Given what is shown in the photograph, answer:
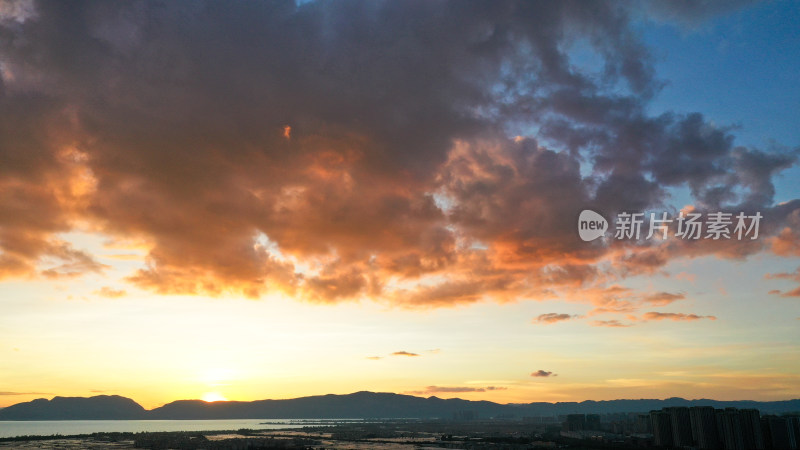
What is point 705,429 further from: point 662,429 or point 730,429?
point 662,429

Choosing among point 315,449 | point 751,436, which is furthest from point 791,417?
point 315,449

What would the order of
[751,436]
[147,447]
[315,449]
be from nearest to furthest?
1. [751,436]
2. [315,449]
3. [147,447]

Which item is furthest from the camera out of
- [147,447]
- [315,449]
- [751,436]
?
[147,447]

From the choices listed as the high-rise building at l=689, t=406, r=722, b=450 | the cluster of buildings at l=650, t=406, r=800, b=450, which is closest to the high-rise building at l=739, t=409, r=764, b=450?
the cluster of buildings at l=650, t=406, r=800, b=450

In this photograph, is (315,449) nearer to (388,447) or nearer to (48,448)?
(388,447)

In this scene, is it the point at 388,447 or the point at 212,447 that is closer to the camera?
the point at 212,447

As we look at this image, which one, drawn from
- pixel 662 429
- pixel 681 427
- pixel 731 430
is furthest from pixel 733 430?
pixel 662 429

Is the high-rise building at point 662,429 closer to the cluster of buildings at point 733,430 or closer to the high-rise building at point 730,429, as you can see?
the cluster of buildings at point 733,430
